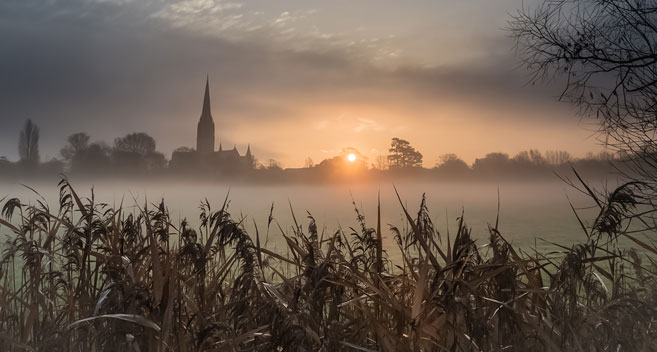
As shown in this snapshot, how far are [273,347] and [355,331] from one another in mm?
1360

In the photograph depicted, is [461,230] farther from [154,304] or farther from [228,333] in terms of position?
[154,304]

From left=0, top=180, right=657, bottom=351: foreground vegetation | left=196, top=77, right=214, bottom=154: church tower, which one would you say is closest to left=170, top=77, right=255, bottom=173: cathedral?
left=196, top=77, right=214, bottom=154: church tower

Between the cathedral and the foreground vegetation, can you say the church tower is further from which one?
the foreground vegetation

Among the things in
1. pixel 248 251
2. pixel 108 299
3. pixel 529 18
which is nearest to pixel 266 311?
pixel 248 251

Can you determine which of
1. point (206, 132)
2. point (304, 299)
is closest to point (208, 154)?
point (206, 132)

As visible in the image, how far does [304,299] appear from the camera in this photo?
2.88 metres

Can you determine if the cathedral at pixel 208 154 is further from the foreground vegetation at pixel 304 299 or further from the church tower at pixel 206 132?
the foreground vegetation at pixel 304 299

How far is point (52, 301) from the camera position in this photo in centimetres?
450

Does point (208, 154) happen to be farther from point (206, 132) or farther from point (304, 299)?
point (304, 299)

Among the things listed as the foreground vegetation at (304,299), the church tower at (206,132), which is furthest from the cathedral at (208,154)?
the foreground vegetation at (304,299)

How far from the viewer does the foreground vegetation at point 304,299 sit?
2.78 metres

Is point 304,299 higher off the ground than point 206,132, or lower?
lower

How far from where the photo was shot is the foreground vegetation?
2777 millimetres

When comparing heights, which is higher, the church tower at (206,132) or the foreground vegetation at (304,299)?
the church tower at (206,132)
